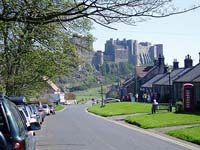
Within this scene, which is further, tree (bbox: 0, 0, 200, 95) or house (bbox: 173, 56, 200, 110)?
house (bbox: 173, 56, 200, 110)

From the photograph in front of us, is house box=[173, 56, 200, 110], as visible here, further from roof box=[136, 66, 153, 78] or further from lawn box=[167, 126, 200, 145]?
roof box=[136, 66, 153, 78]

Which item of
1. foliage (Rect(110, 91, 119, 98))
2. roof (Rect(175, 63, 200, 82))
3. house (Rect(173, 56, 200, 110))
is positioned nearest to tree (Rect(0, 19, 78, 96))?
house (Rect(173, 56, 200, 110))

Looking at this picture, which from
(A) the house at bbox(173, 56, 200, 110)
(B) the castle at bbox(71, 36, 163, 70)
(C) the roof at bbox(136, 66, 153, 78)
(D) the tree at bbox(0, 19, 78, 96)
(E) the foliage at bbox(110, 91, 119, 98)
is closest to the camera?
(D) the tree at bbox(0, 19, 78, 96)

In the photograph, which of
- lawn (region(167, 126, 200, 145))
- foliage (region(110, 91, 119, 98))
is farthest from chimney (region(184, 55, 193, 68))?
foliage (region(110, 91, 119, 98))

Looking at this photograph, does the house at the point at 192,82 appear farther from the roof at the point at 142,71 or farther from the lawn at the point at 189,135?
the roof at the point at 142,71

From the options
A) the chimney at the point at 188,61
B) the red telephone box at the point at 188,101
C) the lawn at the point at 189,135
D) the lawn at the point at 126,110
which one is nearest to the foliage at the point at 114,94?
the chimney at the point at 188,61

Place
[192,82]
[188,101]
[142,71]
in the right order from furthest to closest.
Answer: [142,71] → [192,82] → [188,101]

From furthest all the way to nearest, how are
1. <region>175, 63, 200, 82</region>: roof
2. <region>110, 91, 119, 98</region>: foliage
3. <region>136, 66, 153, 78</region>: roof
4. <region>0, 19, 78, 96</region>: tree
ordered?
1. <region>110, 91, 119, 98</region>: foliage
2. <region>136, 66, 153, 78</region>: roof
3. <region>175, 63, 200, 82</region>: roof
4. <region>0, 19, 78, 96</region>: tree

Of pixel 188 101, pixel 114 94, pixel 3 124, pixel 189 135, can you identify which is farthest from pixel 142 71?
pixel 3 124

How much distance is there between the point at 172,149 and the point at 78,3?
800cm

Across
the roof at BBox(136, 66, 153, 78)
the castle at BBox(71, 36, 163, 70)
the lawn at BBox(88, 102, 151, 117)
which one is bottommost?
the lawn at BBox(88, 102, 151, 117)

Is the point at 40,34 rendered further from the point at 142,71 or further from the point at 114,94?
the point at 114,94

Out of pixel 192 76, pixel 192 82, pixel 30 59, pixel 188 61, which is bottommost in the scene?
pixel 192 82

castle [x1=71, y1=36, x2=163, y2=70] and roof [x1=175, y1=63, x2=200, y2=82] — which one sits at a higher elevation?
castle [x1=71, y1=36, x2=163, y2=70]
